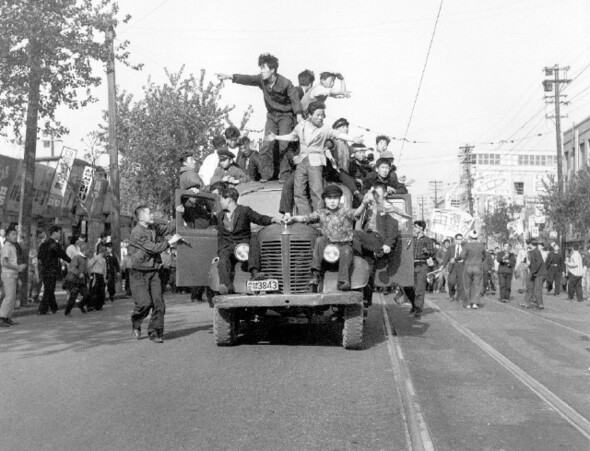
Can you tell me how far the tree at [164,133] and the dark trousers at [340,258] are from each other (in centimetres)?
2317

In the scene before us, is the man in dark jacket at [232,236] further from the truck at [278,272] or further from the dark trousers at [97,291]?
the dark trousers at [97,291]

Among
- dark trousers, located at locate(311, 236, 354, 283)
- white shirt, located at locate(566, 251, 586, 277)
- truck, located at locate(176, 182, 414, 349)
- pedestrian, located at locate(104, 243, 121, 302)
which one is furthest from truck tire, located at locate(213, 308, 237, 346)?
white shirt, located at locate(566, 251, 586, 277)

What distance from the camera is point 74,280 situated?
1703cm

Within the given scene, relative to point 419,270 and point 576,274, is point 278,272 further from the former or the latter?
point 576,274

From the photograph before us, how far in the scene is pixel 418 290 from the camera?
1553cm

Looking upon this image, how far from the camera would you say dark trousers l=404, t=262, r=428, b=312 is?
48.6 ft

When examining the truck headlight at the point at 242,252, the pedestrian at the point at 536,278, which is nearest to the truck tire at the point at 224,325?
the truck headlight at the point at 242,252

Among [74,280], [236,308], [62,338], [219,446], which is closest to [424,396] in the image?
[219,446]

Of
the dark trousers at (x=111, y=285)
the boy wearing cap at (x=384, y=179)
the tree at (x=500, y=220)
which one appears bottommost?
the dark trousers at (x=111, y=285)

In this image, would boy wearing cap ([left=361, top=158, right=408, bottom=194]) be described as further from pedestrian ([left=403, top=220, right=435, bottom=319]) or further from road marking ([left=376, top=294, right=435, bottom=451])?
pedestrian ([left=403, top=220, right=435, bottom=319])

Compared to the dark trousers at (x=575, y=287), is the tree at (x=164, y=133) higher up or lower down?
higher up

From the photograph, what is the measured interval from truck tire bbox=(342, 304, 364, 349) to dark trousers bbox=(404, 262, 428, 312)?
16.5 feet

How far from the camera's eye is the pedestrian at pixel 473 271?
1853cm

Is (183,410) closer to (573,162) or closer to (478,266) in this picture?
(478,266)
